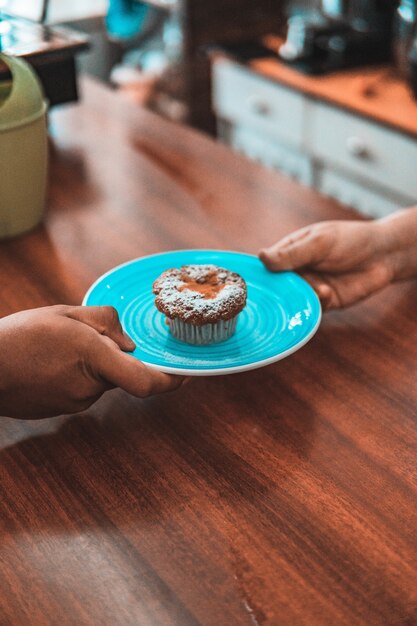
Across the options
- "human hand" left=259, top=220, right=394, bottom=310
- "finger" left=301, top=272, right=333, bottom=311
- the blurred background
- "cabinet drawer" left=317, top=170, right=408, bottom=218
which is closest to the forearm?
"human hand" left=259, top=220, right=394, bottom=310

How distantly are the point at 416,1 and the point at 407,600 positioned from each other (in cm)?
209

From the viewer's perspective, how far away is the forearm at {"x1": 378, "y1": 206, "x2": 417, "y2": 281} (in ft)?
3.70

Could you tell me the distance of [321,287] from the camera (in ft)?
3.47

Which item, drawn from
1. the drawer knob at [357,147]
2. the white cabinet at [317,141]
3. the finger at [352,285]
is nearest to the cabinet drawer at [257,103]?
the white cabinet at [317,141]

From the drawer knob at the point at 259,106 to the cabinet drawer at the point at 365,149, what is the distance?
9.7 inches

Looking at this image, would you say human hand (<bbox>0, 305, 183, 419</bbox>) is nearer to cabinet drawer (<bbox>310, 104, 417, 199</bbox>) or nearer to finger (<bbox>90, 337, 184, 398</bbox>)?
finger (<bbox>90, 337, 184, 398</bbox>)

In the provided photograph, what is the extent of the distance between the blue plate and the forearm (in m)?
0.17

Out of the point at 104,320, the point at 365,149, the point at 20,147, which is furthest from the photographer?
the point at 365,149

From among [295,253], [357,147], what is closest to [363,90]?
[357,147]

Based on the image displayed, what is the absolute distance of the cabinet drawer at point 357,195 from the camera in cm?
241

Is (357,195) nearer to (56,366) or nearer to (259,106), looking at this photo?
(259,106)

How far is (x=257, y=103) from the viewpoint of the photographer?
2.73 m

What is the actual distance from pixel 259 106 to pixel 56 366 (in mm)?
2108

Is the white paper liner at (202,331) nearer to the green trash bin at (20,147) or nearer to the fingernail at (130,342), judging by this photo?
the fingernail at (130,342)
